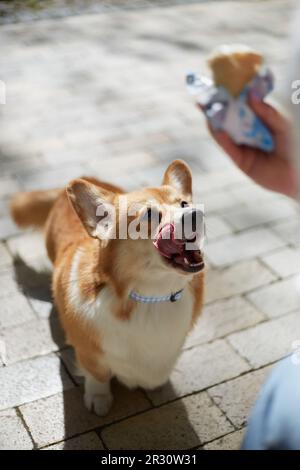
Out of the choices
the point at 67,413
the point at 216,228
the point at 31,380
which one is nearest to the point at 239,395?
the point at 67,413

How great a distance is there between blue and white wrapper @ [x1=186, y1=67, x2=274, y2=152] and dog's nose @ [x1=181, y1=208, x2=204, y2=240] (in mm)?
217

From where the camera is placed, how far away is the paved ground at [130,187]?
6.82 feet

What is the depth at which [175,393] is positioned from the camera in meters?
2.19

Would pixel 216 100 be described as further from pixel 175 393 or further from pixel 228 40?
pixel 228 40

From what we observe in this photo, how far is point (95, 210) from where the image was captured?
69.8 inches

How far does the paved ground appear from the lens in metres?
2.08

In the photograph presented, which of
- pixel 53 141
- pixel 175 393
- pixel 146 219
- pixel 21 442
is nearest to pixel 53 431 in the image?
pixel 21 442

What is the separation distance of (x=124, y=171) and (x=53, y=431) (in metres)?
1.81

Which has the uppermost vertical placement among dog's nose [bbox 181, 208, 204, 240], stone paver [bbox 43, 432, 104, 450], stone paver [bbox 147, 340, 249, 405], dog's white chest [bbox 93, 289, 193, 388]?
dog's nose [bbox 181, 208, 204, 240]

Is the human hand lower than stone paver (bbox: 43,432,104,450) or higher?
higher

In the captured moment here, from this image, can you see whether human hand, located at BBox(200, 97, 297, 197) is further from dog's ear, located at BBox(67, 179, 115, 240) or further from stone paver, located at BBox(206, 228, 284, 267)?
stone paver, located at BBox(206, 228, 284, 267)

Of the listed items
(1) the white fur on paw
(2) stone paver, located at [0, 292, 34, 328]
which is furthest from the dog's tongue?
(2) stone paver, located at [0, 292, 34, 328]

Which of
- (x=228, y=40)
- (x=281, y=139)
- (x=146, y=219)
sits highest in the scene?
(x=281, y=139)

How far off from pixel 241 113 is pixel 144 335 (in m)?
0.74
